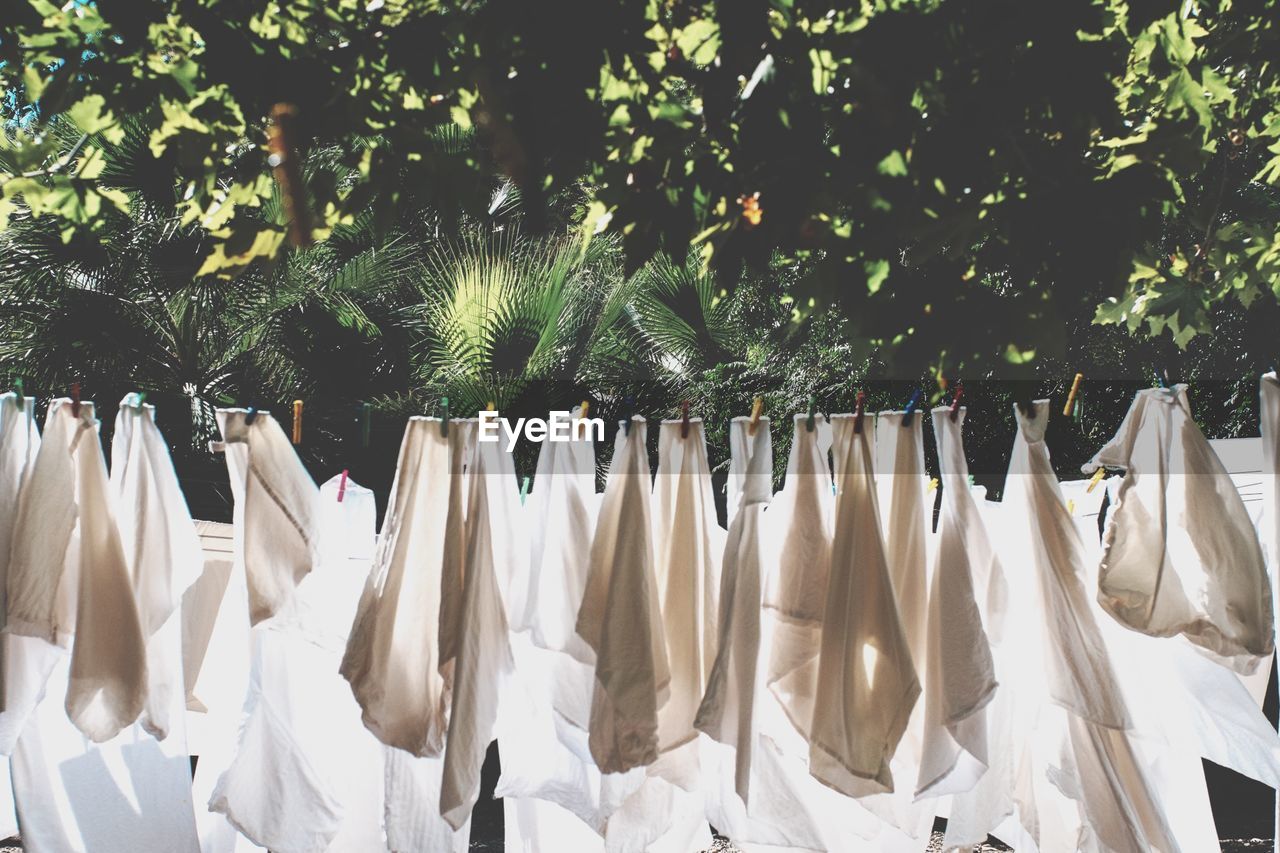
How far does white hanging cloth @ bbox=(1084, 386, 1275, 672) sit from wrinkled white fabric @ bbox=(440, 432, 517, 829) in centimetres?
123

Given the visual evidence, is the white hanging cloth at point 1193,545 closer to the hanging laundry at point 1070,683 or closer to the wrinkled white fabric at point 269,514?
the hanging laundry at point 1070,683

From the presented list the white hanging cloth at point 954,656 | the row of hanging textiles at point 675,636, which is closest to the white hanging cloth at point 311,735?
the row of hanging textiles at point 675,636

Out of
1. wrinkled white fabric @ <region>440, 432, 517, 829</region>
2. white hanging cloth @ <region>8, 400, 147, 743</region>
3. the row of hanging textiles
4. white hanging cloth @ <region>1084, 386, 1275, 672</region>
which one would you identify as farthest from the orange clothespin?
white hanging cloth @ <region>8, 400, 147, 743</region>

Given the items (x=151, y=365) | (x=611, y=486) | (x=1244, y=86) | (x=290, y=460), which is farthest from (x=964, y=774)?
(x=151, y=365)

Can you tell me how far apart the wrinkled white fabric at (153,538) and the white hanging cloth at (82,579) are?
34 mm

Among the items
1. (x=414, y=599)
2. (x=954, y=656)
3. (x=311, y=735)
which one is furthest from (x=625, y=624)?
(x=311, y=735)

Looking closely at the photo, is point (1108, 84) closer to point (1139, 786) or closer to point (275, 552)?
point (1139, 786)

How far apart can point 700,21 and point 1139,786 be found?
1.82 metres

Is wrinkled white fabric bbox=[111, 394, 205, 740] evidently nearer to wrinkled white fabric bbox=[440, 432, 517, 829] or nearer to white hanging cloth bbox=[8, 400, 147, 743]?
white hanging cloth bbox=[8, 400, 147, 743]

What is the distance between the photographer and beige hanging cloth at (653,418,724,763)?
2266mm

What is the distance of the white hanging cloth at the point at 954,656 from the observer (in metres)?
2.15

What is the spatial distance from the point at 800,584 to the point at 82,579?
1.48m

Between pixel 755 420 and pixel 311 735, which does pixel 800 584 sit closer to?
pixel 755 420

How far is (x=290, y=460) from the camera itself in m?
2.27
